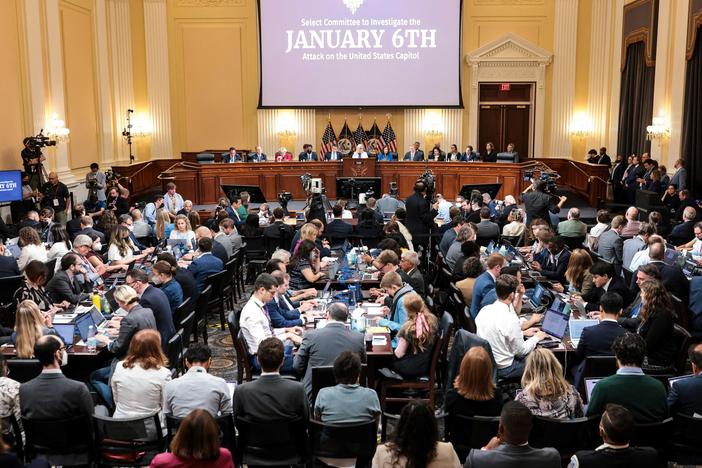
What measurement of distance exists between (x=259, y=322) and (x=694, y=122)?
40.9 ft

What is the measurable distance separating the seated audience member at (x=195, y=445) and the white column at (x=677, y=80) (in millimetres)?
14869

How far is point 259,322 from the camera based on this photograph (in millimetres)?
6926

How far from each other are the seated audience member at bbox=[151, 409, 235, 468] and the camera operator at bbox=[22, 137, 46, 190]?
40.7 feet

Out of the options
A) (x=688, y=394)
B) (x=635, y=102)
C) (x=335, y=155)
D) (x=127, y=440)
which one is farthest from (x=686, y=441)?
(x=335, y=155)

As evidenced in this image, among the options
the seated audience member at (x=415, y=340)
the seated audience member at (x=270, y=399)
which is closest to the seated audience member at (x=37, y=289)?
the seated audience member at (x=270, y=399)

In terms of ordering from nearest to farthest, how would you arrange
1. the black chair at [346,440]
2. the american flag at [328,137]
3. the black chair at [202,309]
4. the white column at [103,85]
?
the black chair at [346,440], the black chair at [202,309], the white column at [103,85], the american flag at [328,137]

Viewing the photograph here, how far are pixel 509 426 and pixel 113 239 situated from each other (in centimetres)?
728

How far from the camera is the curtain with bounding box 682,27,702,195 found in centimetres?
1595

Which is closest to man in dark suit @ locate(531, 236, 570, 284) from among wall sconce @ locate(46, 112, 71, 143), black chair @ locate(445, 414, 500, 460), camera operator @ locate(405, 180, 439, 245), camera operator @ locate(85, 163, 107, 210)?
camera operator @ locate(405, 180, 439, 245)

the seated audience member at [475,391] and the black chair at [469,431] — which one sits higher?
the seated audience member at [475,391]

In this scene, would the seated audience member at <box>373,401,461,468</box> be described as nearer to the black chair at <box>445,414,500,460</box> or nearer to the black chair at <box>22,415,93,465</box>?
the black chair at <box>445,414,500,460</box>

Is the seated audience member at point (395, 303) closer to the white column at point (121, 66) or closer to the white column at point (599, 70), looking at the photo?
the white column at point (121, 66)

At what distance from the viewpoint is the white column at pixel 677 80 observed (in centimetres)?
1656

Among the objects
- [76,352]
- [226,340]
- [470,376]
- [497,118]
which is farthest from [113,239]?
[497,118]
